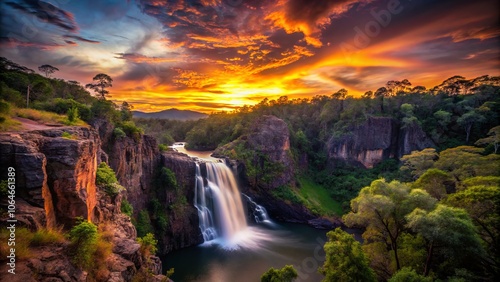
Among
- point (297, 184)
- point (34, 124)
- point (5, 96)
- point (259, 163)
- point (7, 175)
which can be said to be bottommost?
point (297, 184)

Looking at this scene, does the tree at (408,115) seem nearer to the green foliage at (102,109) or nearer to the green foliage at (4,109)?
the green foliage at (102,109)

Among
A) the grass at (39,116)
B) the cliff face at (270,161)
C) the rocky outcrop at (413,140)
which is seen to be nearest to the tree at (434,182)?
the cliff face at (270,161)

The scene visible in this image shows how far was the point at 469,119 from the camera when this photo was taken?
146 ft

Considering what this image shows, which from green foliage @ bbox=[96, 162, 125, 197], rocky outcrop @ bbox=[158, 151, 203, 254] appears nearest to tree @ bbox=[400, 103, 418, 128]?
rocky outcrop @ bbox=[158, 151, 203, 254]

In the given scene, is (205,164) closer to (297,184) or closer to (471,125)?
(297,184)

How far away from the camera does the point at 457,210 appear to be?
467 inches

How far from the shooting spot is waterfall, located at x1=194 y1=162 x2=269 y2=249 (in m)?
29.7

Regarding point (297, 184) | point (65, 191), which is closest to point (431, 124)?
point (297, 184)

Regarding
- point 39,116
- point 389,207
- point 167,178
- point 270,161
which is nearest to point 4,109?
point 39,116

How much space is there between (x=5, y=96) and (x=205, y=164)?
67.6ft

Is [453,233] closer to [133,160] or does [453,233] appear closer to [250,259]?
[250,259]

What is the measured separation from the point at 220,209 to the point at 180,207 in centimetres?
557

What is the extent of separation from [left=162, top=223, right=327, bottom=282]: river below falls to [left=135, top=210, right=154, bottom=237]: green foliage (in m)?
3.60

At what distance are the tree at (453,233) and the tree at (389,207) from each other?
233cm
